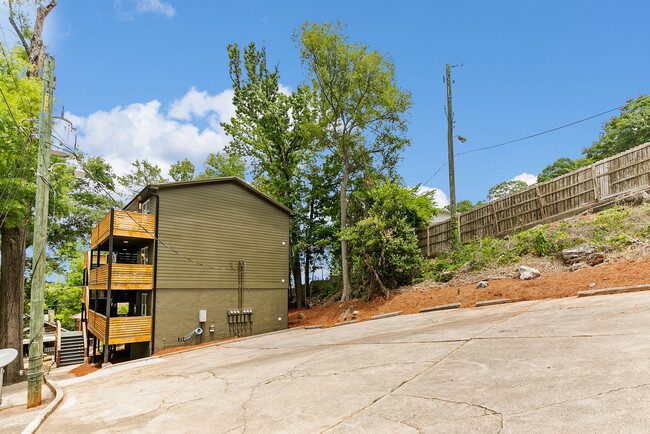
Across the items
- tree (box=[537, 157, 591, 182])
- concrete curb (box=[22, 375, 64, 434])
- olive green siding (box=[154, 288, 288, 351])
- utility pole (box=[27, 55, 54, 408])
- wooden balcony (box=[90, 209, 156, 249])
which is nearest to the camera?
concrete curb (box=[22, 375, 64, 434])

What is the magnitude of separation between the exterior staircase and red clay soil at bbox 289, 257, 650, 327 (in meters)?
18.2

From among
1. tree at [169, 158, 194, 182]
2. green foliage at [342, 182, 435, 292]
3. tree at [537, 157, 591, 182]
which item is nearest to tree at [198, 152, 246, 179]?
tree at [169, 158, 194, 182]

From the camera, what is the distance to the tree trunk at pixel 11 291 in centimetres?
1590

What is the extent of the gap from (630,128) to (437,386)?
33.2m

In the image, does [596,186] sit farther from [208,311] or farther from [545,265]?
[208,311]

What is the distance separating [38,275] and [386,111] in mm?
19875

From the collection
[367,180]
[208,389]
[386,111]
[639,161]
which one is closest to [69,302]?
[367,180]

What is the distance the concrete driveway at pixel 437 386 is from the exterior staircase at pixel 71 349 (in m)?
17.9

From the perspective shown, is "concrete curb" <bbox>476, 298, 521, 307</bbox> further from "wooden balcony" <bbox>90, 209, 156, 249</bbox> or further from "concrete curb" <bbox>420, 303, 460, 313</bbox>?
"wooden balcony" <bbox>90, 209, 156, 249</bbox>

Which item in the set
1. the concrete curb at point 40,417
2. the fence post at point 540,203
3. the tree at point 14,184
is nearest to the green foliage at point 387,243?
the fence post at point 540,203

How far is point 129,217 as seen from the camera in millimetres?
Answer: 19172

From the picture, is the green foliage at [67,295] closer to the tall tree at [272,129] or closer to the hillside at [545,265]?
the tall tree at [272,129]

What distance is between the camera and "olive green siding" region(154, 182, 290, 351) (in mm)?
19875

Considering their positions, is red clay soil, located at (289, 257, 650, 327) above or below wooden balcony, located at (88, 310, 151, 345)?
above
